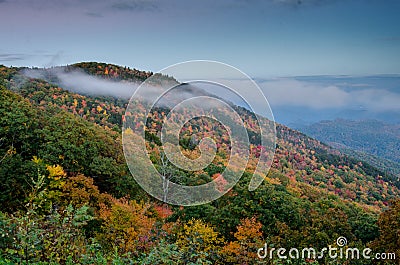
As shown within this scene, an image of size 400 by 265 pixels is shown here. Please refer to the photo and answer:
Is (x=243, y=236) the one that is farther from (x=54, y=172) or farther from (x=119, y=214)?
(x=54, y=172)

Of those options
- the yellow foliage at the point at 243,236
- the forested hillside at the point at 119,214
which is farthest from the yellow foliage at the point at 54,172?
the yellow foliage at the point at 243,236

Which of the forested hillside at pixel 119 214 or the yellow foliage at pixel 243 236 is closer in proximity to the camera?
the forested hillside at pixel 119 214

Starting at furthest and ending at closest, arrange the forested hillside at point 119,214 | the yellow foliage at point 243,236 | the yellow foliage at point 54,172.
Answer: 1. the yellow foliage at point 54,172
2. the yellow foliage at point 243,236
3. the forested hillside at point 119,214

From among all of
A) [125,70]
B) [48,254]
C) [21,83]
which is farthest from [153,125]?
[125,70]

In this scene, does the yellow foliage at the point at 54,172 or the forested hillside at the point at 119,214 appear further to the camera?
the yellow foliage at the point at 54,172

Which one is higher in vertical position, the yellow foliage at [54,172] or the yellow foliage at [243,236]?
the yellow foliage at [54,172]

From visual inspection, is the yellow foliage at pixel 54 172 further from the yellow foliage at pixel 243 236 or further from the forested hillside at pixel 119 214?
the yellow foliage at pixel 243 236

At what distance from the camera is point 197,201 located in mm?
22094

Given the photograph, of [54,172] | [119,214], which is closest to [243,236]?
[119,214]

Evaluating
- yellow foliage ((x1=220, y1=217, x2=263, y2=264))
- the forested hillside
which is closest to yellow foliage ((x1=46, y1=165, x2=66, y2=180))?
the forested hillside

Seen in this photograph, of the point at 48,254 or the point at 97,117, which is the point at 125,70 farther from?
the point at 48,254

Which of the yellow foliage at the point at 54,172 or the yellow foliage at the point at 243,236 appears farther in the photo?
the yellow foliage at the point at 54,172

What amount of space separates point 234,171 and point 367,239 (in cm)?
891

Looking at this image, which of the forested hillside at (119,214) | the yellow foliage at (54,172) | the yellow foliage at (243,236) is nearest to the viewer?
the forested hillside at (119,214)
